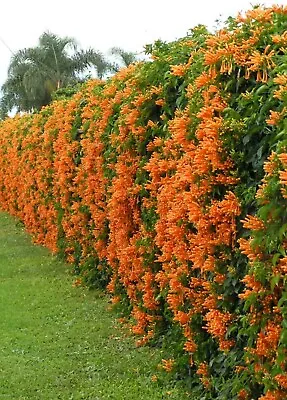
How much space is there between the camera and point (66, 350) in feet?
20.6

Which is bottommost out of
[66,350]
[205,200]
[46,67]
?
[66,350]

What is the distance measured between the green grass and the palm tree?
1677 cm

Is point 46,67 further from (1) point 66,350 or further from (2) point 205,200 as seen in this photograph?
(2) point 205,200

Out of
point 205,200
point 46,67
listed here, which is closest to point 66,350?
point 205,200

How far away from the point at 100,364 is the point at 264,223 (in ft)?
8.86

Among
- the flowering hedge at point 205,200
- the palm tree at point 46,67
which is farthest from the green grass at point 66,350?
the palm tree at point 46,67

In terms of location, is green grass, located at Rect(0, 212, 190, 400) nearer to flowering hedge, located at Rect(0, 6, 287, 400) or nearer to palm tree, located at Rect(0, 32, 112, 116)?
flowering hedge, located at Rect(0, 6, 287, 400)

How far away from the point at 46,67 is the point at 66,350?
69.1 feet

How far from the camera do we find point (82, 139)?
9.10 meters

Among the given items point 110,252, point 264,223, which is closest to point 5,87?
point 110,252

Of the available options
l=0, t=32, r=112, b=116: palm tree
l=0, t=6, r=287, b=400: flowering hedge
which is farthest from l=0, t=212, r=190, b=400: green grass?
l=0, t=32, r=112, b=116: palm tree

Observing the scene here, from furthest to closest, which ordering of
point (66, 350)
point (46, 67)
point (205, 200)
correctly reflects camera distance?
1. point (46, 67)
2. point (66, 350)
3. point (205, 200)

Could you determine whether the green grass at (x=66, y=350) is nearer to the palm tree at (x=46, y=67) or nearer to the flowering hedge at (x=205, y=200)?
the flowering hedge at (x=205, y=200)

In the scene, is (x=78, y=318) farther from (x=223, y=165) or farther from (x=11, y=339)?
(x=223, y=165)
